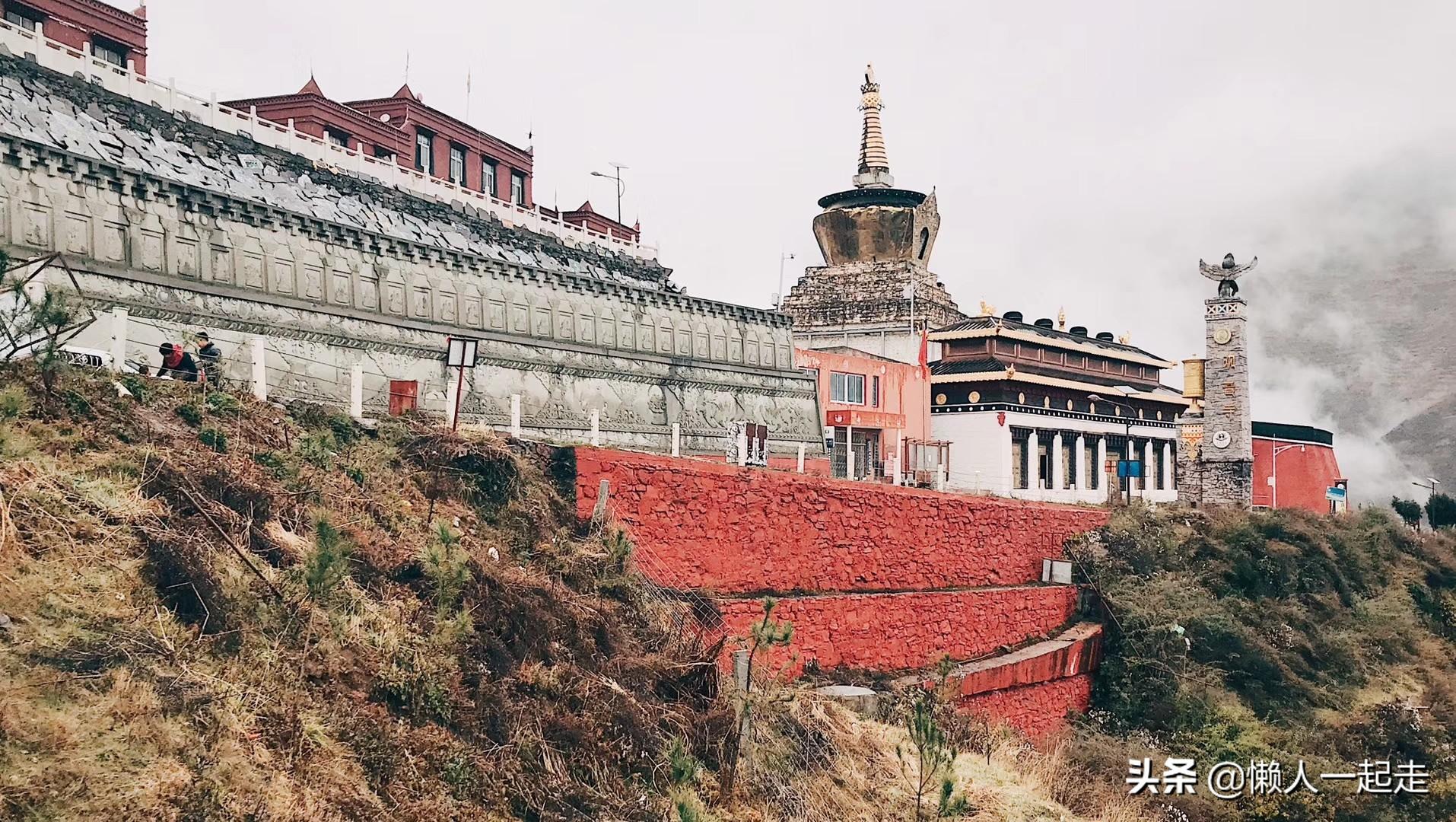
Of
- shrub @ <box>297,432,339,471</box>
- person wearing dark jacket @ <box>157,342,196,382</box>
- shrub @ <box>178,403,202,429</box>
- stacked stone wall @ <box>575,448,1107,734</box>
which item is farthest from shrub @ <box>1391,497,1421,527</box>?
shrub @ <box>178,403,202,429</box>

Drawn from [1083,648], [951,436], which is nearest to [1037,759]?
[1083,648]

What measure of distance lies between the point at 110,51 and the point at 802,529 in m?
22.8

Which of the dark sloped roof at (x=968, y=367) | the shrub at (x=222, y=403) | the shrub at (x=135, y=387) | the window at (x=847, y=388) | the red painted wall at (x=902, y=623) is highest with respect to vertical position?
the dark sloped roof at (x=968, y=367)

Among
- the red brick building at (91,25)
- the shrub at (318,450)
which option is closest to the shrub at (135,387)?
the shrub at (318,450)

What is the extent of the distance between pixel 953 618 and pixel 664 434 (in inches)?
270

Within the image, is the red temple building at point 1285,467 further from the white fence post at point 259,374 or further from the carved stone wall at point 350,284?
the white fence post at point 259,374

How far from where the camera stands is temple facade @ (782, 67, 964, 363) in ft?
133

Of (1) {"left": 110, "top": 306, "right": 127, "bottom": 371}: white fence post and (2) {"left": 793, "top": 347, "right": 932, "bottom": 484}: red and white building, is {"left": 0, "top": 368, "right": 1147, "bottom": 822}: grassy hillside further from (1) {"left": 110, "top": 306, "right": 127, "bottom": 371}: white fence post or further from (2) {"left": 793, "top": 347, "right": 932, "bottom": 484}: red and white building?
(2) {"left": 793, "top": 347, "right": 932, "bottom": 484}: red and white building

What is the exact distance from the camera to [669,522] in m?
17.0

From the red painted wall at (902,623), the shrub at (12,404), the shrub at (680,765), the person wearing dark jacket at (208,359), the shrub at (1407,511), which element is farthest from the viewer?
the shrub at (1407,511)

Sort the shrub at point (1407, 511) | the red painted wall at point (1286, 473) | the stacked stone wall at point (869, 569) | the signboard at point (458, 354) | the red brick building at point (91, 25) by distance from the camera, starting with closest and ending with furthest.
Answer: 1. the signboard at point (458, 354)
2. the stacked stone wall at point (869, 569)
3. the red brick building at point (91, 25)
4. the red painted wall at point (1286, 473)
5. the shrub at point (1407, 511)

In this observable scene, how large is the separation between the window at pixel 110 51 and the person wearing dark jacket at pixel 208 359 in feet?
55.8

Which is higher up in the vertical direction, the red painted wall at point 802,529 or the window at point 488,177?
the window at point 488,177

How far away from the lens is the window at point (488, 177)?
42.0 m
